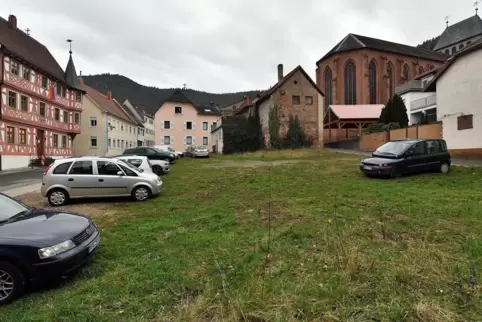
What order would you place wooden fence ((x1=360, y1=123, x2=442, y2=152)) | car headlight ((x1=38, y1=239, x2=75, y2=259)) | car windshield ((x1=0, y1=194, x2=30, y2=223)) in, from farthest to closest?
wooden fence ((x1=360, y1=123, x2=442, y2=152))
car windshield ((x1=0, y1=194, x2=30, y2=223))
car headlight ((x1=38, y1=239, x2=75, y2=259))

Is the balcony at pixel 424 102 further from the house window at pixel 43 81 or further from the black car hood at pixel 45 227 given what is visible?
the house window at pixel 43 81

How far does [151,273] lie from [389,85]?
58.8 meters

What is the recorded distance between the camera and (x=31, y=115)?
91.0ft

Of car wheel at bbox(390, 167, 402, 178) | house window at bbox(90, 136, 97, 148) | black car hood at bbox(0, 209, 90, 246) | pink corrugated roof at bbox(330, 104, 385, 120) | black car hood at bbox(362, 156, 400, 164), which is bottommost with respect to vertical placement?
black car hood at bbox(0, 209, 90, 246)

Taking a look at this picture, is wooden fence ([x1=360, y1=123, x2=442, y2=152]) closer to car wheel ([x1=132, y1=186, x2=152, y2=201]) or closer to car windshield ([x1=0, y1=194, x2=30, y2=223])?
car wheel ([x1=132, y1=186, x2=152, y2=201])

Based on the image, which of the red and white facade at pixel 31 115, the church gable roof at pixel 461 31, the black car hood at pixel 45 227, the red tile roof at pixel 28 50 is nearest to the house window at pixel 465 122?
the black car hood at pixel 45 227

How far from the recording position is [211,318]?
3328mm

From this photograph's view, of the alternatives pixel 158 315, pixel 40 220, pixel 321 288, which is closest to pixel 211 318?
pixel 158 315

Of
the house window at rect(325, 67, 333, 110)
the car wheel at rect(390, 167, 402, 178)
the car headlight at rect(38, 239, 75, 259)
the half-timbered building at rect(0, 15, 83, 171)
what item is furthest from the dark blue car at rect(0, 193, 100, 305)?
the house window at rect(325, 67, 333, 110)

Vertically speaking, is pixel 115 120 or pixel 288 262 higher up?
pixel 115 120

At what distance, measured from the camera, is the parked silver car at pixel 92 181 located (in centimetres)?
1074

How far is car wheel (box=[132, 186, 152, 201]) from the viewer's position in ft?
→ 36.4

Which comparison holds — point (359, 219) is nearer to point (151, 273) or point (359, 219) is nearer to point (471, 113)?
point (151, 273)

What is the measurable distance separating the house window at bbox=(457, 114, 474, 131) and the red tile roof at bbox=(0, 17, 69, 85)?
32.1 m
